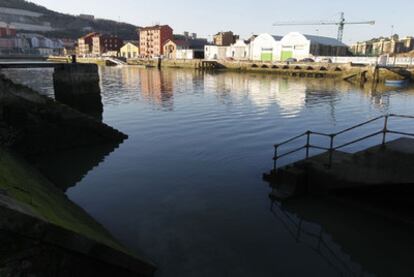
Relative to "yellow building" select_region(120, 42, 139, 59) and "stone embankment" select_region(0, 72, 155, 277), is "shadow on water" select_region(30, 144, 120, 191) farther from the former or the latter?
"yellow building" select_region(120, 42, 139, 59)

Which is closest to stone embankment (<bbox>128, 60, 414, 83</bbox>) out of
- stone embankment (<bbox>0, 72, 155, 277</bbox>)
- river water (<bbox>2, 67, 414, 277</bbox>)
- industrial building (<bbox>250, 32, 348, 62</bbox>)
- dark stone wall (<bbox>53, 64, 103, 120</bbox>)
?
industrial building (<bbox>250, 32, 348, 62</bbox>)

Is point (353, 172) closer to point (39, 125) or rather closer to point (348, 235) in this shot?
point (348, 235)

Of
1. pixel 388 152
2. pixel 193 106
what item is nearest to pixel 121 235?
pixel 388 152

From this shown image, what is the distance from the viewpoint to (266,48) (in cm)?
11181

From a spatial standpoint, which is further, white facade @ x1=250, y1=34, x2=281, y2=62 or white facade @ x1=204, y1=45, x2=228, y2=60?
white facade @ x1=204, y1=45, x2=228, y2=60

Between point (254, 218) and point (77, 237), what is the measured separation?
638 cm

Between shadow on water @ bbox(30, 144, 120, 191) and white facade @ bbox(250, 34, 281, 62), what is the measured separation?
96.5 m

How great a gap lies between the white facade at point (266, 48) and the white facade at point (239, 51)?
15.3ft

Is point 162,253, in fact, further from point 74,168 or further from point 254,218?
point 74,168

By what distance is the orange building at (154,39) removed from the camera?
160887 millimetres

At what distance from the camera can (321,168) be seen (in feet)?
38.9

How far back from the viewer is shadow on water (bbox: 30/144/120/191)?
14609mm

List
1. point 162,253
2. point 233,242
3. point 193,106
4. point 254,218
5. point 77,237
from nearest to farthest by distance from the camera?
point 77,237 < point 162,253 < point 233,242 < point 254,218 < point 193,106

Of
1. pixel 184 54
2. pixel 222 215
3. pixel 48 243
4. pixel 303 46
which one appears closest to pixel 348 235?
pixel 222 215
